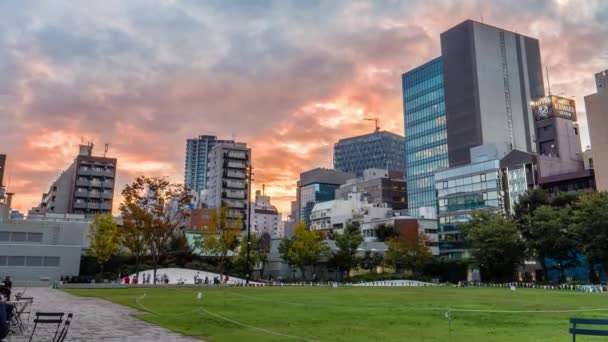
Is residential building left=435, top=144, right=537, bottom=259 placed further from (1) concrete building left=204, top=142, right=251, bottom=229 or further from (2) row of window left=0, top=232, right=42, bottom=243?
(2) row of window left=0, top=232, right=42, bottom=243

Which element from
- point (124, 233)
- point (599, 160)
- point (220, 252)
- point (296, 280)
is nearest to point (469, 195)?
point (599, 160)

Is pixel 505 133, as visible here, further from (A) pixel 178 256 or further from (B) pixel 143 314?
(B) pixel 143 314

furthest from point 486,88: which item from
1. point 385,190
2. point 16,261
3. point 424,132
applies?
point 16,261

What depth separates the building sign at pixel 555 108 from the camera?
4493 inches

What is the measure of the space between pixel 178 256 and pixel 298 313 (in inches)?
2764

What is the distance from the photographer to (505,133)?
140875 millimetres

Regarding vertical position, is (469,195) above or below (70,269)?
above

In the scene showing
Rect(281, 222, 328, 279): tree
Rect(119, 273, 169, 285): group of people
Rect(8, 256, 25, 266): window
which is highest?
Rect(281, 222, 328, 279): tree

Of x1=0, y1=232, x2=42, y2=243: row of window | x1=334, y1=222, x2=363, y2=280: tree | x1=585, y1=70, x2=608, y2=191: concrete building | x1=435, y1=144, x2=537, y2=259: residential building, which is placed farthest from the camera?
x1=435, y1=144, x2=537, y2=259: residential building

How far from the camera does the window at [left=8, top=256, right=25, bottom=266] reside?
69.1 m

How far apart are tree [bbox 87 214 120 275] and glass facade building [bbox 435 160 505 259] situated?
237ft

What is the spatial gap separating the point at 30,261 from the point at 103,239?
34.0ft

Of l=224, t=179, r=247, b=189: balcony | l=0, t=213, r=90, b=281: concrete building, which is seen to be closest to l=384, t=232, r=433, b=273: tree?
l=0, t=213, r=90, b=281: concrete building

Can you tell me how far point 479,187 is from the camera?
4456 inches
